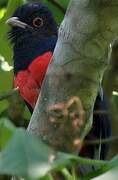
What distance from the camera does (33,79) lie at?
3283 millimetres

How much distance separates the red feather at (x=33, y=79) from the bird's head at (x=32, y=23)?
0.38m

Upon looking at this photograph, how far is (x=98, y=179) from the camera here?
112 cm

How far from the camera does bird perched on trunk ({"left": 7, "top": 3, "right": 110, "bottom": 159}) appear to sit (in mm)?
3258

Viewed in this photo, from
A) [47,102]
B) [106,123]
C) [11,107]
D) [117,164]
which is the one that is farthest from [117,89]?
[117,164]

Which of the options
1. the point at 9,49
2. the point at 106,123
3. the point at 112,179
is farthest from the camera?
the point at 9,49

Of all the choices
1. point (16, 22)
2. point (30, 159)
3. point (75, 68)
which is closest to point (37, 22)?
point (16, 22)

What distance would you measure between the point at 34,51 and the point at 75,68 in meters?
1.94

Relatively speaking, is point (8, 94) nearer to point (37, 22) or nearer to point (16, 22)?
point (16, 22)

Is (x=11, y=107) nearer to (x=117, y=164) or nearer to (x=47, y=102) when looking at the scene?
(x=47, y=102)

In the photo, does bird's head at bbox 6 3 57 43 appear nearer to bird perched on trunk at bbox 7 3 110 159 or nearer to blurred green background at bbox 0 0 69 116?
bird perched on trunk at bbox 7 3 110 159

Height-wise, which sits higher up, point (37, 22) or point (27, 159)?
point (27, 159)

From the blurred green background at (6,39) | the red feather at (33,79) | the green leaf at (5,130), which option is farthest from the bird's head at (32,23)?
the green leaf at (5,130)

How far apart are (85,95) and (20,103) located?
1.62 meters

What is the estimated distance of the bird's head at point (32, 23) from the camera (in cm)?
376
